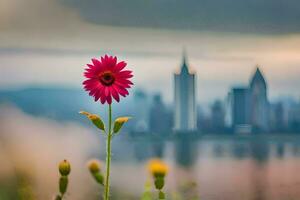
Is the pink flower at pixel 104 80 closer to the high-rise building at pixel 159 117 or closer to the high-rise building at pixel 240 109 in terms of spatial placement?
the high-rise building at pixel 159 117

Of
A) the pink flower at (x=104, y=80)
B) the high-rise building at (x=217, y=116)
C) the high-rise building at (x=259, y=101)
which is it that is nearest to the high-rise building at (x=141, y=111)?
the high-rise building at (x=217, y=116)

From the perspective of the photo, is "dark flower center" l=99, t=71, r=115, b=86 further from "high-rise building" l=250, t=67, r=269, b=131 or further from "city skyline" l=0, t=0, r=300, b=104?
"high-rise building" l=250, t=67, r=269, b=131

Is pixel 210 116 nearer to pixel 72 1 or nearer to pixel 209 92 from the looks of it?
pixel 209 92

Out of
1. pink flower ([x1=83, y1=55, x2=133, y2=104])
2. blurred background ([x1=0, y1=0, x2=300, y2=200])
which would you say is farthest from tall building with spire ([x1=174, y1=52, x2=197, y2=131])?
pink flower ([x1=83, y1=55, x2=133, y2=104])

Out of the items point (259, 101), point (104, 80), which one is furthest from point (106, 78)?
point (259, 101)

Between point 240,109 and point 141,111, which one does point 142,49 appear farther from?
point 240,109
